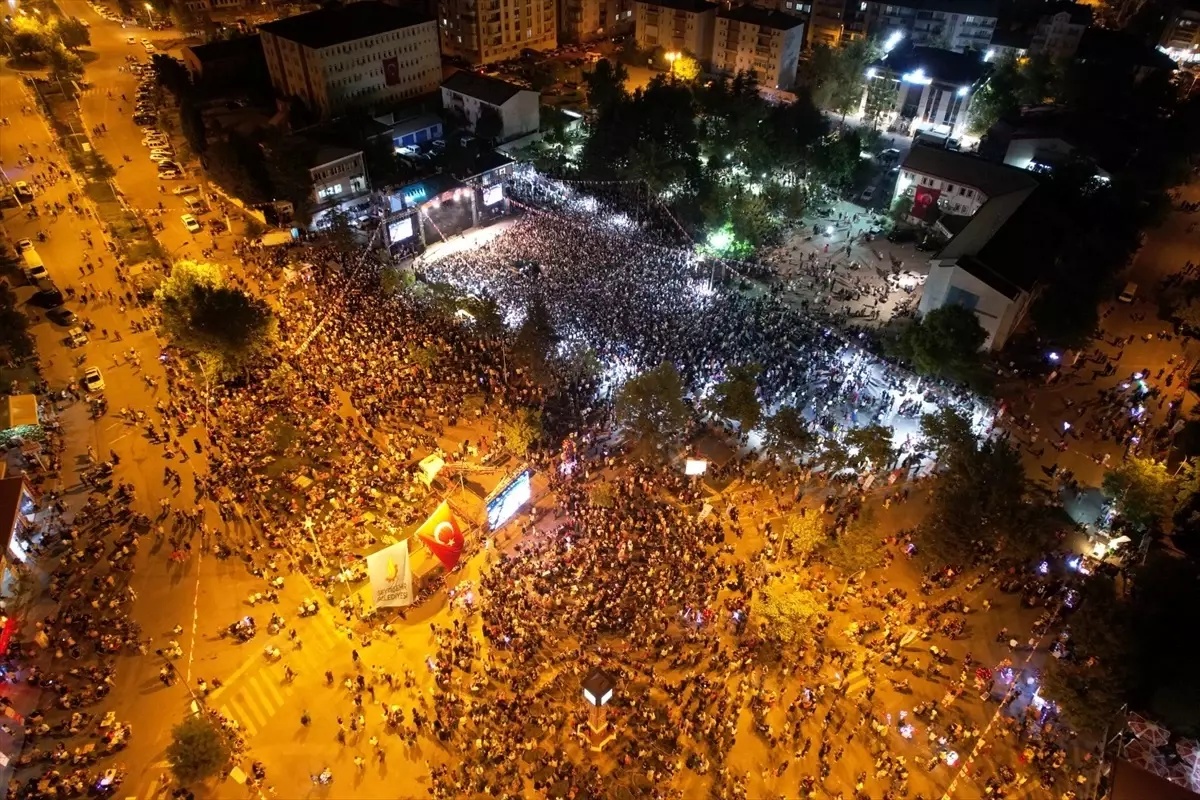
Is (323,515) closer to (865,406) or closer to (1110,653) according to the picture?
(865,406)

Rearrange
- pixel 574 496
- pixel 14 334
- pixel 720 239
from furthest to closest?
1. pixel 720 239
2. pixel 14 334
3. pixel 574 496

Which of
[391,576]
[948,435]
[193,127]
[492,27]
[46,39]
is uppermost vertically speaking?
[492,27]

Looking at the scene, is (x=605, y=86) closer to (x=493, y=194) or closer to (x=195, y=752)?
(x=493, y=194)

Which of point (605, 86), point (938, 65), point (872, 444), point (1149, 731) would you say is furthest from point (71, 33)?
point (1149, 731)

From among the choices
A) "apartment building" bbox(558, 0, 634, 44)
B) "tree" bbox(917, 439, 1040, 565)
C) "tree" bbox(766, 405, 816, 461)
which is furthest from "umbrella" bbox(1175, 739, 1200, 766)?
"apartment building" bbox(558, 0, 634, 44)

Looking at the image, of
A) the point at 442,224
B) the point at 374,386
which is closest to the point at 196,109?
the point at 442,224

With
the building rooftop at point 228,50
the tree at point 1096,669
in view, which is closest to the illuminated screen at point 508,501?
the tree at point 1096,669

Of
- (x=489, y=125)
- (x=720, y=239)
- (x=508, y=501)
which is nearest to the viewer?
(x=508, y=501)
